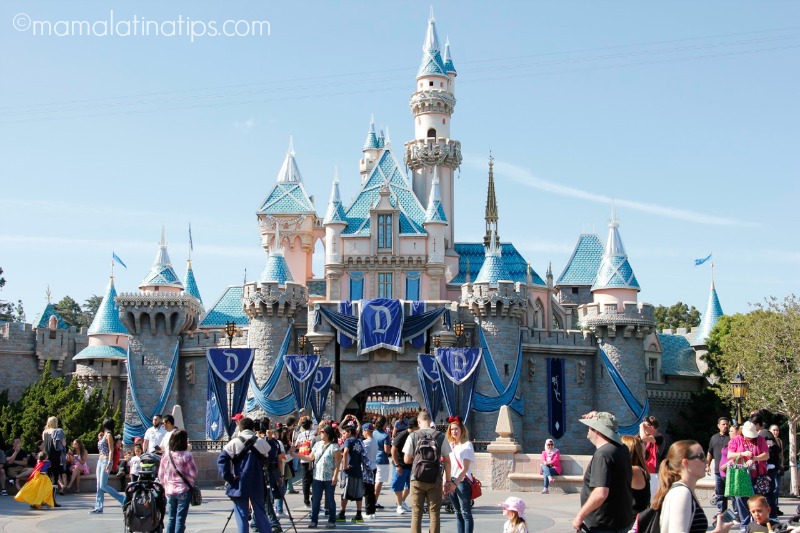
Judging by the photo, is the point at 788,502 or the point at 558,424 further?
the point at 558,424

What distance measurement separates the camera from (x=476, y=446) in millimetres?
36875

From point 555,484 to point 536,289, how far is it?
25.7 metres

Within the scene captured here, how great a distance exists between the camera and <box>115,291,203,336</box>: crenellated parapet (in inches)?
1662

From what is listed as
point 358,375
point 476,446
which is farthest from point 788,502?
point 358,375

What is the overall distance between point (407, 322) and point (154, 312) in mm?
10137

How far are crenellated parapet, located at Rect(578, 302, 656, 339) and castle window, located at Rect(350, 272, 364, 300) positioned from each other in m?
8.56

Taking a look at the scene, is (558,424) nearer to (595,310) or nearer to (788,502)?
(595,310)

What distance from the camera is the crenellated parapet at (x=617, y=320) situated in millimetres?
41906

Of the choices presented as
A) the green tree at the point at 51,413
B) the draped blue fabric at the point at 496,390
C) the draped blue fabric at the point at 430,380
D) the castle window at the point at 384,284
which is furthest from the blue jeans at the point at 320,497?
the castle window at the point at 384,284

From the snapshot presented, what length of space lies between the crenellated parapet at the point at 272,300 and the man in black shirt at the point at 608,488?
32423 mm

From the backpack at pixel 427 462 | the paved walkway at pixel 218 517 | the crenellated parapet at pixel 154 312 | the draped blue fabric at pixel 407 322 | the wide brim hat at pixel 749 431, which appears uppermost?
the crenellated parapet at pixel 154 312

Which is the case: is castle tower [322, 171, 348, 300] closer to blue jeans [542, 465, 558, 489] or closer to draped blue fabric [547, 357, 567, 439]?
draped blue fabric [547, 357, 567, 439]

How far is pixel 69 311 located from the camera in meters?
85.1

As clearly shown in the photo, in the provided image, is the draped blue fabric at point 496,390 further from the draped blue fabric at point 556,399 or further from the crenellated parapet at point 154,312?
the crenellated parapet at point 154,312
